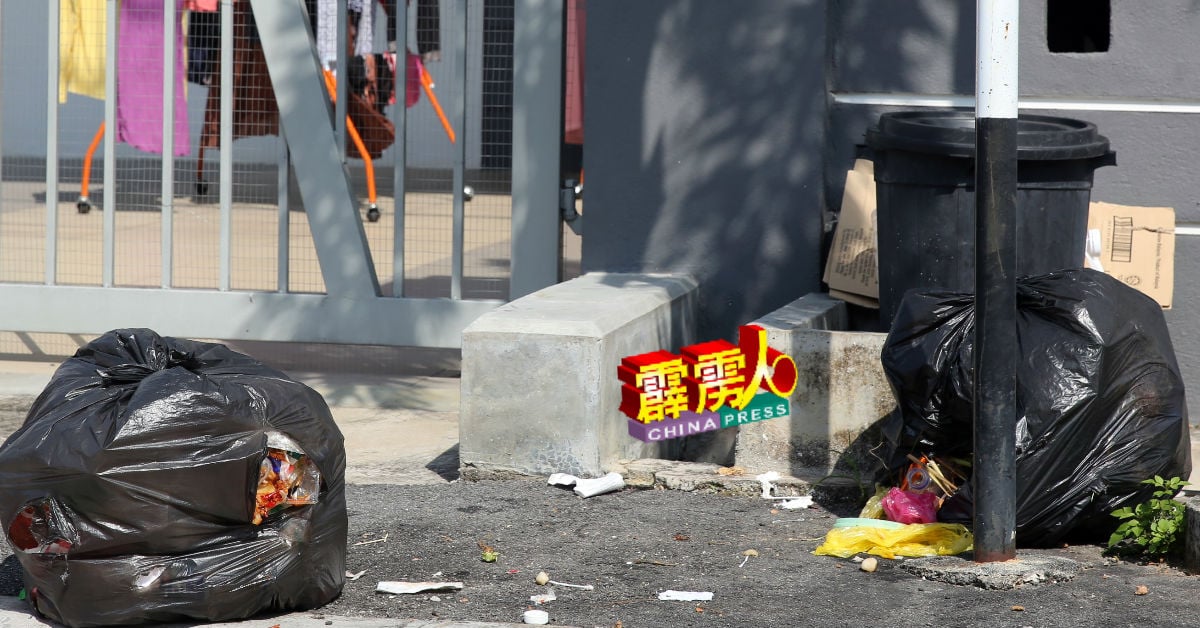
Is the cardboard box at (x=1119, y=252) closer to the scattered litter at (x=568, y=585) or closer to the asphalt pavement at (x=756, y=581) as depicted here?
the asphalt pavement at (x=756, y=581)

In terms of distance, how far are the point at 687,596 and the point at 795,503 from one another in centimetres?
103

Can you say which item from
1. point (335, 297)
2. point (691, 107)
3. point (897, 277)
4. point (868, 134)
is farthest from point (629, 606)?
point (335, 297)

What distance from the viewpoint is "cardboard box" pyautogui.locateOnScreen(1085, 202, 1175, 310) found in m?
5.64

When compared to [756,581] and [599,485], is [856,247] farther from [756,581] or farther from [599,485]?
[756,581]

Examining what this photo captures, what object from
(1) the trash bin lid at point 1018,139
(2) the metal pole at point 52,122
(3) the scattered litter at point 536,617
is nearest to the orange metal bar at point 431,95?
(2) the metal pole at point 52,122

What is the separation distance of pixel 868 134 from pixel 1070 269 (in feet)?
2.96

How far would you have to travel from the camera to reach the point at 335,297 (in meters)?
6.62

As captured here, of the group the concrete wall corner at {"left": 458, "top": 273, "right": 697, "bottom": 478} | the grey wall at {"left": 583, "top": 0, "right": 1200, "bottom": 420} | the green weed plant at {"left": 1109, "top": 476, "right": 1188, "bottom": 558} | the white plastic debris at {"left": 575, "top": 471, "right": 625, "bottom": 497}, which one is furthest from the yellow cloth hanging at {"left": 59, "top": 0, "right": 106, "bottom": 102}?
the green weed plant at {"left": 1109, "top": 476, "right": 1188, "bottom": 558}

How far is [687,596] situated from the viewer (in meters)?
3.71

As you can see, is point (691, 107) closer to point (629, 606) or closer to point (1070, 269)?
point (1070, 269)

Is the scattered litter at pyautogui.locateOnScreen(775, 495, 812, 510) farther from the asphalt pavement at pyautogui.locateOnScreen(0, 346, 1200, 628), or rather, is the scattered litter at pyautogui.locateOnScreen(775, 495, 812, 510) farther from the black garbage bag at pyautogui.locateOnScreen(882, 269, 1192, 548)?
the black garbage bag at pyautogui.locateOnScreen(882, 269, 1192, 548)

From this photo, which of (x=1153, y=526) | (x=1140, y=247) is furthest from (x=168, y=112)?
(x=1153, y=526)

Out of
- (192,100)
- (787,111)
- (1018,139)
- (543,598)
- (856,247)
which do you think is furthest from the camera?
(192,100)

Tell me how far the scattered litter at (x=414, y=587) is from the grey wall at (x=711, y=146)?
2578 millimetres
